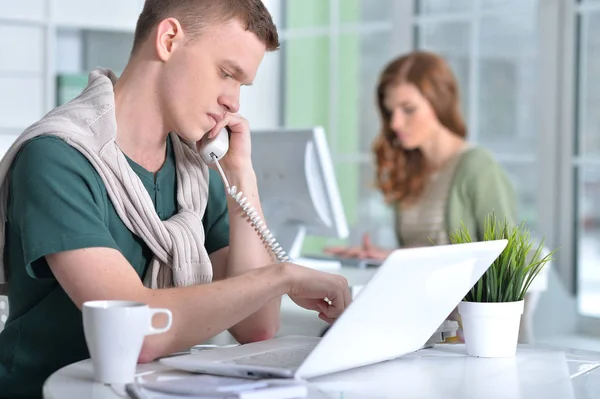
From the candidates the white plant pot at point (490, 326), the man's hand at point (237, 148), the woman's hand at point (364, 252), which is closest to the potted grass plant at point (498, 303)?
the white plant pot at point (490, 326)

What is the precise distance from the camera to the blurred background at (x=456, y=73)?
4.02m

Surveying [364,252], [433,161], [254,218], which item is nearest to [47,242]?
[254,218]

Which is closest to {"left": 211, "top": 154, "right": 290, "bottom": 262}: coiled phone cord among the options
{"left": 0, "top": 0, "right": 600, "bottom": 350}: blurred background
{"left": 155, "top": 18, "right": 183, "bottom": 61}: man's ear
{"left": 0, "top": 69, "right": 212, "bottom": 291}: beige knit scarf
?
{"left": 0, "top": 69, "right": 212, "bottom": 291}: beige knit scarf

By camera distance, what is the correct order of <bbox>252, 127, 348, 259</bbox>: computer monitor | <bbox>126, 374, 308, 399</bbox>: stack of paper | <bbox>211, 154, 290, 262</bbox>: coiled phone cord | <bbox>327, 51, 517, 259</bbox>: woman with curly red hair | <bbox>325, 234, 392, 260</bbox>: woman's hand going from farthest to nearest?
1. <bbox>327, 51, 517, 259</bbox>: woman with curly red hair
2. <bbox>325, 234, 392, 260</bbox>: woman's hand
3. <bbox>252, 127, 348, 259</bbox>: computer monitor
4. <bbox>211, 154, 290, 262</bbox>: coiled phone cord
5. <bbox>126, 374, 308, 399</bbox>: stack of paper

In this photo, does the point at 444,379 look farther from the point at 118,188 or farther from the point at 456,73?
the point at 456,73

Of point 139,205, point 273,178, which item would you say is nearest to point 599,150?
point 273,178

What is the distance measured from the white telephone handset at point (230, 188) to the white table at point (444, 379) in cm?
A: 44

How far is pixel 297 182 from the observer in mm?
2758

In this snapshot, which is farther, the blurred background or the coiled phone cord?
the blurred background

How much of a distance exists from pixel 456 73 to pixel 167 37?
315cm

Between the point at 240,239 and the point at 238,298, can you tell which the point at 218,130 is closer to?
the point at 240,239

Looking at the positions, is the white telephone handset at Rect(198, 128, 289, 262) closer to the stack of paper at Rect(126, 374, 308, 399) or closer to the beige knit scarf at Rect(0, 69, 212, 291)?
the beige knit scarf at Rect(0, 69, 212, 291)

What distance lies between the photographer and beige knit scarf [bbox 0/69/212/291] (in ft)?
4.76

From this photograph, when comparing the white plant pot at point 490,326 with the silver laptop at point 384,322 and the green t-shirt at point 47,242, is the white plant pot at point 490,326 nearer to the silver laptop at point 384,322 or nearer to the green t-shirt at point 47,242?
the silver laptop at point 384,322
